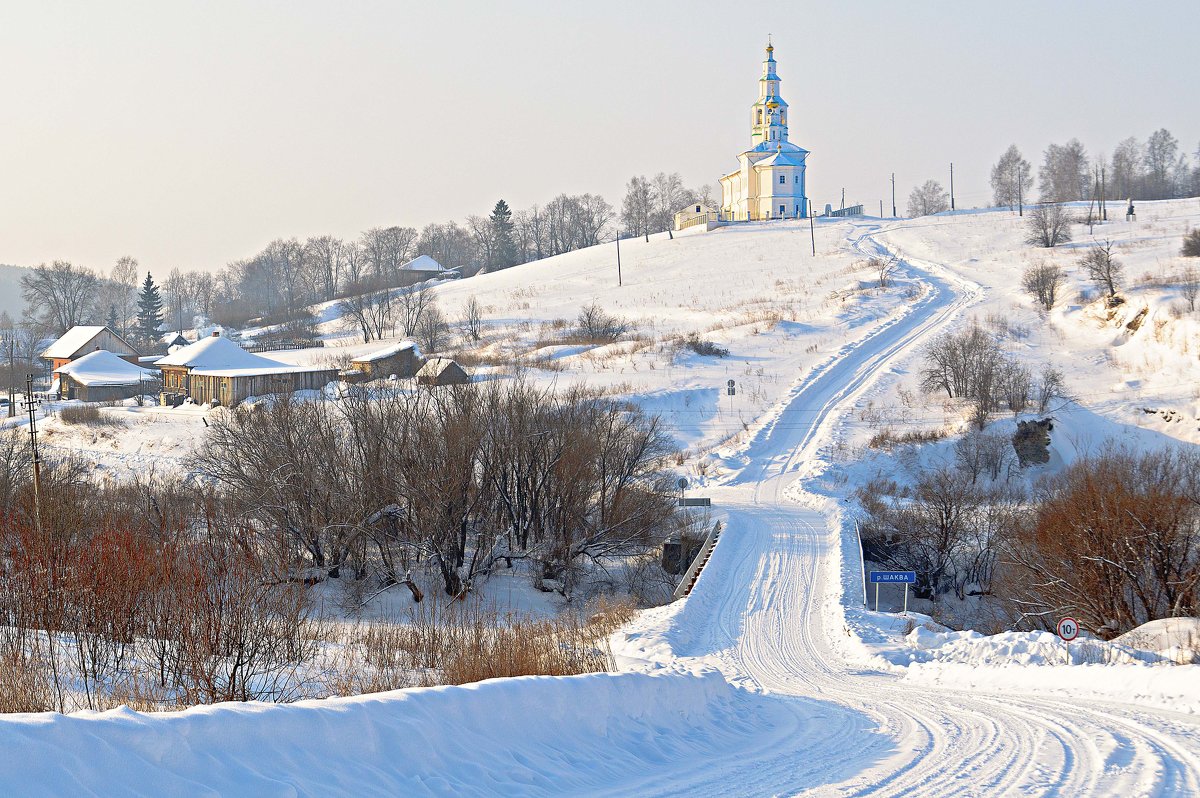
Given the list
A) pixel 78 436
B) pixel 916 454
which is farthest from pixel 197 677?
pixel 78 436

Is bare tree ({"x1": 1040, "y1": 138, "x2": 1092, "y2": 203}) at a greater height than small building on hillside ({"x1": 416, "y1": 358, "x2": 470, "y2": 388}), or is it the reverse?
bare tree ({"x1": 1040, "y1": 138, "x2": 1092, "y2": 203})

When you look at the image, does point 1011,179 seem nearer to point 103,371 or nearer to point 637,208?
point 637,208

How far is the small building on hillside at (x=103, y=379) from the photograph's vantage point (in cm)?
6028

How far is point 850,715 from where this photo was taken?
33.4 feet

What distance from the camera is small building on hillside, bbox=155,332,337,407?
51.8 meters

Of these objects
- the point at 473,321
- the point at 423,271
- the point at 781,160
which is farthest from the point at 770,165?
the point at 473,321

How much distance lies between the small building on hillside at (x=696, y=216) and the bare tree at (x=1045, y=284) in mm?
53238

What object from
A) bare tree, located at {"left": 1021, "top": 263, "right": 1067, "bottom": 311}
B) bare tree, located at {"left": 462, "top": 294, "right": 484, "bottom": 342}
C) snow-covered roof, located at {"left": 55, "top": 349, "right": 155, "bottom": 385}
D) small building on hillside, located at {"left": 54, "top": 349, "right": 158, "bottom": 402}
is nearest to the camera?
bare tree, located at {"left": 1021, "top": 263, "right": 1067, "bottom": 311}

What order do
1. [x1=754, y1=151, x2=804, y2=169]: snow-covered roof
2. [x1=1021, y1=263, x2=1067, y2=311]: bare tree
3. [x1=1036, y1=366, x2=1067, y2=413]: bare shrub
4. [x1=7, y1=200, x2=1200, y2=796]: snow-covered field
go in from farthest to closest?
1. [x1=754, y1=151, x2=804, y2=169]: snow-covered roof
2. [x1=1021, y1=263, x2=1067, y2=311]: bare tree
3. [x1=1036, y1=366, x2=1067, y2=413]: bare shrub
4. [x1=7, y1=200, x2=1200, y2=796]: snow-covered field

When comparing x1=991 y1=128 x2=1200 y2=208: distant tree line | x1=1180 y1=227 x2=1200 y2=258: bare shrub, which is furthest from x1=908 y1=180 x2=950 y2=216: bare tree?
x1=1180 y1=227 x2=1200 y2=258: bare shrub

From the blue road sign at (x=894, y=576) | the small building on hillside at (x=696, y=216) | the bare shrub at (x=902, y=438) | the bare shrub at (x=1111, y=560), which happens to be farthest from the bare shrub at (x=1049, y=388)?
the small building on hillside at (x=696, y=216)

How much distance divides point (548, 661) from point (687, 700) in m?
1.93

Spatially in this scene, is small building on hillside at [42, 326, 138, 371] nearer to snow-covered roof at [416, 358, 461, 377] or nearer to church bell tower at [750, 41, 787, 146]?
snow-covered roof at [416, 358, 461, 377]

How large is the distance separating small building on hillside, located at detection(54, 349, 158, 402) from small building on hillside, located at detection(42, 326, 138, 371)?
9.24 ft
